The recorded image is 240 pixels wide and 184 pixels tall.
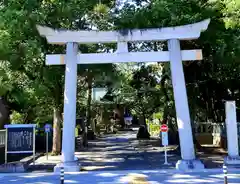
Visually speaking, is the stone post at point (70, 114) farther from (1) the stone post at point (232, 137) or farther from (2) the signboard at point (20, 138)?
(1) the stone post at point (232, 137)

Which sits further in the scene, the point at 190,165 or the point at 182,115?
the point at 182,115

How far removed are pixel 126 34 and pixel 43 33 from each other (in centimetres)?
369

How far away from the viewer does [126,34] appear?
1586 centimetres

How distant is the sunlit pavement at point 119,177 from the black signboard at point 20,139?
6.78 feet

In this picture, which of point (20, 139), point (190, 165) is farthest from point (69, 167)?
point (190, 165)

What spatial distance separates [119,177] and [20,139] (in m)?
5.60

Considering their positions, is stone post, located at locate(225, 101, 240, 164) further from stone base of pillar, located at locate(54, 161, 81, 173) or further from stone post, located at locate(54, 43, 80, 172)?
stone post, located at locate(54, 43, 80, 172)

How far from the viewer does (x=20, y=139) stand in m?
16.2

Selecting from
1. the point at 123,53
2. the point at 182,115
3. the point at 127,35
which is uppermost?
the point at 127,35

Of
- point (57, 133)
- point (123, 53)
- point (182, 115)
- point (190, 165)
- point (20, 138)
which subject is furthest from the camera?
point (57, 133)

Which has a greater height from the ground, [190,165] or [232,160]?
[232,160]

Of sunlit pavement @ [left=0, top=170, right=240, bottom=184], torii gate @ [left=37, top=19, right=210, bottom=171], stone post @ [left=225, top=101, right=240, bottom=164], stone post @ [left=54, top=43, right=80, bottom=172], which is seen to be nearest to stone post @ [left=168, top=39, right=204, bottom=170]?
torii gate @ [left=37, top=19, right=210, bottom=171]

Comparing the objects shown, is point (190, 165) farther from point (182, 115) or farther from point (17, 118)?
point (17, 118)

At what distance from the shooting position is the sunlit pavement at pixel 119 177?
40.1ft
